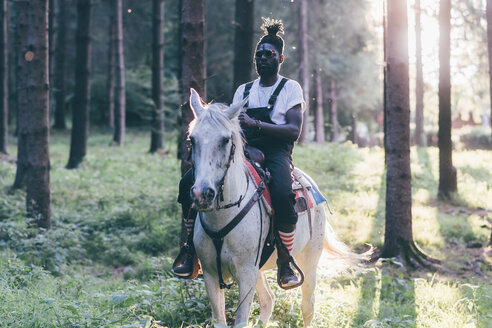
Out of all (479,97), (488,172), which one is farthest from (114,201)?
(479,97)

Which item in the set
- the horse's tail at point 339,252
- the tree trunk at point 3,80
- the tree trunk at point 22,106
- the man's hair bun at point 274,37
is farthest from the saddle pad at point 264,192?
the tree trunk at point 3,80

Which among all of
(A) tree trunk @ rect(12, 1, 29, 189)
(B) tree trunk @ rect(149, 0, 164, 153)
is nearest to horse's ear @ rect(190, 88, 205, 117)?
(A) tree trunk @ rect(12, 1, 29, 189)

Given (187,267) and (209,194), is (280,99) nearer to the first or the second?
(209,194)

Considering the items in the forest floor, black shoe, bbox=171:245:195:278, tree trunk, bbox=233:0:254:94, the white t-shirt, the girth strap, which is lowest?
the forest floor

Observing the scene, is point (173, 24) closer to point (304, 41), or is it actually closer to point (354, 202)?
point (304, 41)

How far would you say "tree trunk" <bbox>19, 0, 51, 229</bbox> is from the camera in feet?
33.4

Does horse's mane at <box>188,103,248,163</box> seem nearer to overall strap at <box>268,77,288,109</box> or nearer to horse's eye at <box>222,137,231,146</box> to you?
horse's eye at <box>222,137,231,146</box>

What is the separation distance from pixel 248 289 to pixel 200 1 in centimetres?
520

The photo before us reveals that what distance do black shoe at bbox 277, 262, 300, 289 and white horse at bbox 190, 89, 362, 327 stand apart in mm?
205

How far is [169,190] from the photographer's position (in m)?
14.2

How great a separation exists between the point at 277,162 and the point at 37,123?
6.89 meters

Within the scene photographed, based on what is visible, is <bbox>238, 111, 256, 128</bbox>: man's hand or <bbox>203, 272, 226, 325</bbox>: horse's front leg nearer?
<bbox>238, 111, 256, 128</bbox>: man's hand

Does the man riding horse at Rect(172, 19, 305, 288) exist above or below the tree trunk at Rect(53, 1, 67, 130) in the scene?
below

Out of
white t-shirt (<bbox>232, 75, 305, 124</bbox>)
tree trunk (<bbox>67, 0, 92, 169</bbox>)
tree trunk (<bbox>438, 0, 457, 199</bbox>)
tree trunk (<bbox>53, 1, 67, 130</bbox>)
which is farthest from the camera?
tree trunk (<bbox>53, 1, 67, 130</bbox>)
